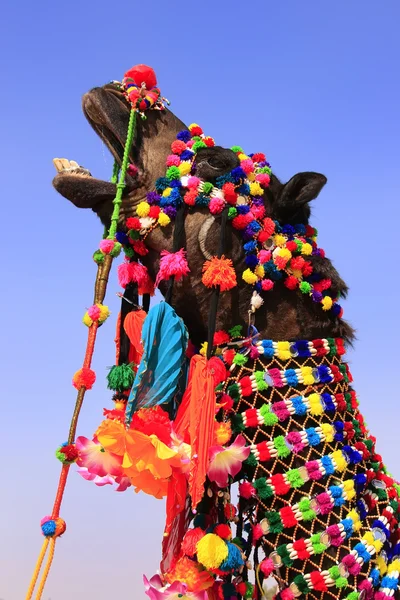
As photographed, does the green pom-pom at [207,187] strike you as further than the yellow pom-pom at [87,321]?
Yes

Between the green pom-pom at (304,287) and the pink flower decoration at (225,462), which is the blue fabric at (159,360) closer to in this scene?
the pink flower decoration at (225,462)

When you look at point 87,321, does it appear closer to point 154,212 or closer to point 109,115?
point 154,212

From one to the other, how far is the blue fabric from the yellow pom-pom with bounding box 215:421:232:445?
0.29 metres

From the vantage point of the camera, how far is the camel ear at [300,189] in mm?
4332

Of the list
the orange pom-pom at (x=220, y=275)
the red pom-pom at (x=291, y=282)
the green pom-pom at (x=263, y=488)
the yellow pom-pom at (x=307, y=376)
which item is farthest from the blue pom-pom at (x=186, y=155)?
the green pom-pom at (x=263, y=488)

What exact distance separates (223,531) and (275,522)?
29cm

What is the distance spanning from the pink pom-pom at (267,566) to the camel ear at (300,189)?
1937mm

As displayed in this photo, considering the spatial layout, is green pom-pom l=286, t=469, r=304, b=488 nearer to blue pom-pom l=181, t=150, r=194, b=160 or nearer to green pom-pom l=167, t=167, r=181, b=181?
green pom-pom l=167, t=167, r=181, b=181

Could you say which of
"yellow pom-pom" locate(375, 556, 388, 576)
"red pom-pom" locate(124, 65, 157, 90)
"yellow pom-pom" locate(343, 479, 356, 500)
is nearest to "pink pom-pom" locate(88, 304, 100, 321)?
"red pom-pom" locate(124, 65, 157, 90)

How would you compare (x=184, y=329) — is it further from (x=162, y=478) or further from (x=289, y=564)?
(x=289, y=564)

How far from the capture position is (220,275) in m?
4.00

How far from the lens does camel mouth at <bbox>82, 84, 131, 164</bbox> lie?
4.28 m

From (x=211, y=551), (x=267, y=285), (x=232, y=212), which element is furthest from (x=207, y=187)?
(x=211, y=551)

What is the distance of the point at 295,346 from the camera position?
415 centimetres
